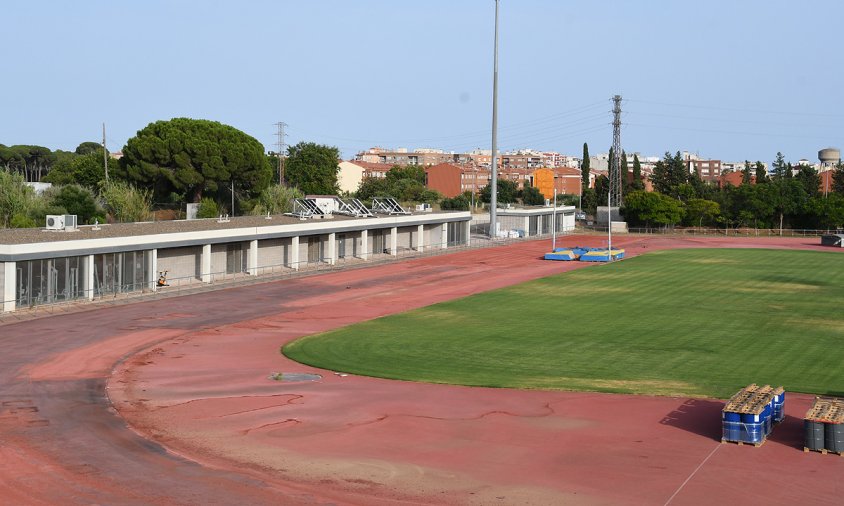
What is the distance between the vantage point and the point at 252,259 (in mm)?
66562

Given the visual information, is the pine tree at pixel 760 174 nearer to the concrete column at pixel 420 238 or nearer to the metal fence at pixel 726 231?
the metal fence at pixel 726 231

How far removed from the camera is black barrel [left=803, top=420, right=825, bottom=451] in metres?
23.5

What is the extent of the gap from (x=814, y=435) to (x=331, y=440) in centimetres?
1272

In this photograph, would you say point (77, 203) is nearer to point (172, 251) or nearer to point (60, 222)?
point (60, 222)

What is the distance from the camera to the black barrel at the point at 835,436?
23328mm

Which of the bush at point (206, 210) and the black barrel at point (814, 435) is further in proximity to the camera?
the bush at point (206, 210)

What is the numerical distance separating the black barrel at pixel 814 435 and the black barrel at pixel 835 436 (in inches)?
5.7

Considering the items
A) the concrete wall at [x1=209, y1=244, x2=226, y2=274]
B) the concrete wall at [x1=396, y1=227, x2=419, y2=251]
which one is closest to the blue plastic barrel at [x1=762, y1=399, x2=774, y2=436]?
the concrete wall at [x1=209, y1=244, x2=226, y2=274]

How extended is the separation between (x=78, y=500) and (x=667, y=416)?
16652 millimetres

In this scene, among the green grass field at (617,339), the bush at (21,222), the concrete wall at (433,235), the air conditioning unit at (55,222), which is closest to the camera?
the green grass field at (617,339)

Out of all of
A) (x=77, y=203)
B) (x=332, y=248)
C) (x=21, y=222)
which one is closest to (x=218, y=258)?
(x=332, y=248)

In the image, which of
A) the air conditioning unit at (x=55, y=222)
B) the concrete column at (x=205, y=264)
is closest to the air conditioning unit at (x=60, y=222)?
the air conditioning unit at (x=55, y=222)

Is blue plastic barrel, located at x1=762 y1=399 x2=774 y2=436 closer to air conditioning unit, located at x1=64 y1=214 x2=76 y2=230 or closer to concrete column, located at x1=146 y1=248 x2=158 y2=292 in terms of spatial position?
concrete column, located at x1=146 y1=248 x2=158 y2=292

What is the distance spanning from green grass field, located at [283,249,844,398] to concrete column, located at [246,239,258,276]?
1817 centimetres
